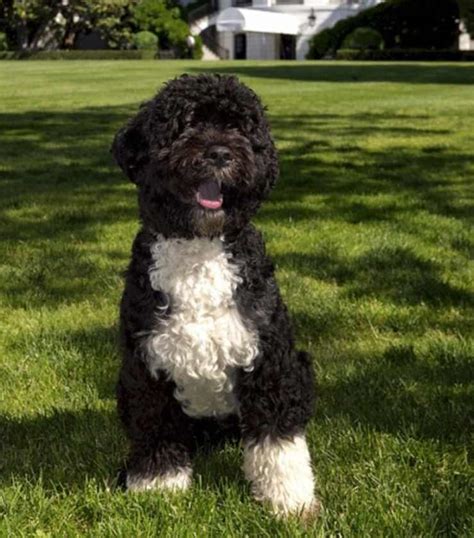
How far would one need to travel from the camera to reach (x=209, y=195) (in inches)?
136

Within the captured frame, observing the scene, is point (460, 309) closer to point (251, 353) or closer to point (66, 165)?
point (251, 353)

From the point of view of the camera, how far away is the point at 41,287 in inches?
272

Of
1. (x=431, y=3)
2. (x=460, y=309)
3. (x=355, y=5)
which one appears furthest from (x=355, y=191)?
(x=355, y=5)

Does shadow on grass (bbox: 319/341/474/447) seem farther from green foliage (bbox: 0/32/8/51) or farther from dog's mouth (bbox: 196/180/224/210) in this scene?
green foliage (bbox: 0/32/8/51)

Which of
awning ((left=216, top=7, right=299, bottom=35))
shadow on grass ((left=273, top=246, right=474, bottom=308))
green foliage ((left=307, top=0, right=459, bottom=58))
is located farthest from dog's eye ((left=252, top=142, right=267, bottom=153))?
awning ((left=216, top=7, right=299, bottom=35))

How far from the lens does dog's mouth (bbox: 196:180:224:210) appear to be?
11.2 ft

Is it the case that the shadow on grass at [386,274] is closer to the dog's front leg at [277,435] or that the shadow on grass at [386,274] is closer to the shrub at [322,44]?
the dog's front leg at [277,435]

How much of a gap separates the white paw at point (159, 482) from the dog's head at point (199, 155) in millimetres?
1028

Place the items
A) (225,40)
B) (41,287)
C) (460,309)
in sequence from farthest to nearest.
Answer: (225,40) → (41,287) → (460,309)

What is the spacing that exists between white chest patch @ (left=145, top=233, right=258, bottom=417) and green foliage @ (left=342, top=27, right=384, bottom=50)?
2080 inches

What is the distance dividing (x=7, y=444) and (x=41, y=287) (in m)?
2.67

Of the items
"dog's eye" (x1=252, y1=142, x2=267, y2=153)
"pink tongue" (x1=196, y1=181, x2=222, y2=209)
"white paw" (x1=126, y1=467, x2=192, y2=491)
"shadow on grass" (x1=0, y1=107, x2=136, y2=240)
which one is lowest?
"shadow on grass" (x1=0, y1=107, x2=136, y2=240)

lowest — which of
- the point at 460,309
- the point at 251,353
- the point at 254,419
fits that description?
the point at 460,309

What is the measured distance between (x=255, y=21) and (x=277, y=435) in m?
65.2
